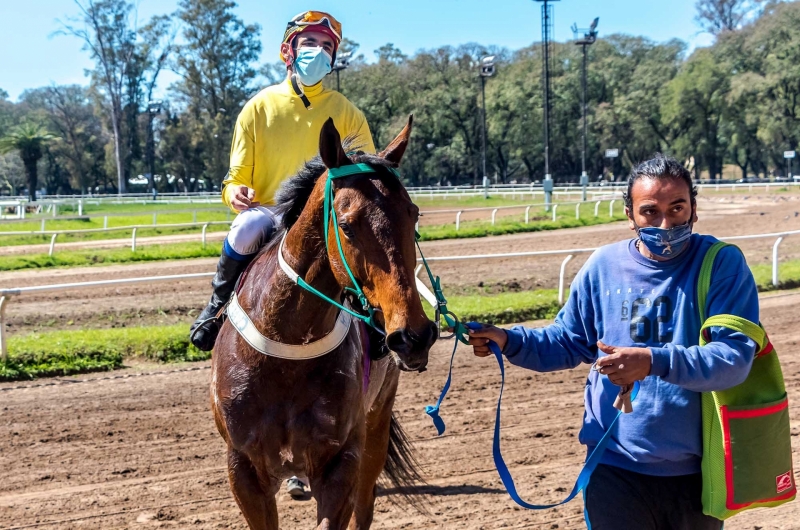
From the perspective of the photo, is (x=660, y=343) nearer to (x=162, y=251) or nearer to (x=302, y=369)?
(x=302, y=369)

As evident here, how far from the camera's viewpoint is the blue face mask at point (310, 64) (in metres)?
3.74

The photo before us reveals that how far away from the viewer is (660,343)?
255 cm

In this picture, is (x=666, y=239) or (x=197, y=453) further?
(x=197, y=453)

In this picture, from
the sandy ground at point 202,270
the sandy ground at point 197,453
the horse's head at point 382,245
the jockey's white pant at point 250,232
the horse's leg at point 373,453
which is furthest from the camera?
the sandy ground at point 202,270

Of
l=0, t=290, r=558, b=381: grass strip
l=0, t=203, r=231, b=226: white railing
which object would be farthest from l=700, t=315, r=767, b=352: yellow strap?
l=0, t=203, r=231, b=226: white railing

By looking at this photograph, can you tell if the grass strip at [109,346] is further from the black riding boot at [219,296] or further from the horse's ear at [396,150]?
the horse's ear at [396,150]

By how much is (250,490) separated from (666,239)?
1918 mm

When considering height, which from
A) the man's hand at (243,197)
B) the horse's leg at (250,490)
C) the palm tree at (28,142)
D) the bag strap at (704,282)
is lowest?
the horse's leg at (250,490)

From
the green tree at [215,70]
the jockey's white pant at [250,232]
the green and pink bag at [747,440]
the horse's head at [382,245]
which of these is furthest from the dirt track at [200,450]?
the green tree at [215,70]

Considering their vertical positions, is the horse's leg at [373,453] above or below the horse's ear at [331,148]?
below

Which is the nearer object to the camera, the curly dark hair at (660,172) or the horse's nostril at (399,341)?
the horse's nostril at (399,341)

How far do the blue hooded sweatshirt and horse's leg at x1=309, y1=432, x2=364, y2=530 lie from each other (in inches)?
32.6

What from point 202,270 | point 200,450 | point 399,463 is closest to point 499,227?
point 202,270

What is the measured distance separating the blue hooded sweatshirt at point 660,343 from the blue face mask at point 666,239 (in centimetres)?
5
